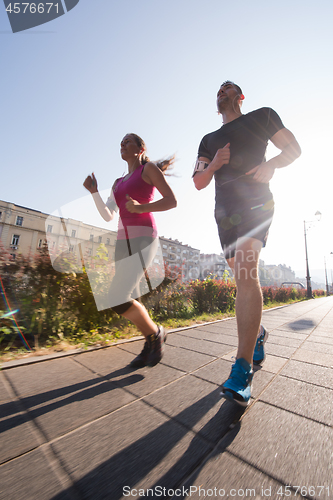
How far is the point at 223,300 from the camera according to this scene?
7.38m

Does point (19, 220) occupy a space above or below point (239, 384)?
above

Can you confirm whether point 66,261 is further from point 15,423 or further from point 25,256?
point 15,423

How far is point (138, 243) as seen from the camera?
6.69ft

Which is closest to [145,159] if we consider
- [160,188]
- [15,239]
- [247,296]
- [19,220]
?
[160,188]

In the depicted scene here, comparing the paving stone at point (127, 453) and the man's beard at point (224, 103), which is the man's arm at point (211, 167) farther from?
the paving stone at point (127, 453)

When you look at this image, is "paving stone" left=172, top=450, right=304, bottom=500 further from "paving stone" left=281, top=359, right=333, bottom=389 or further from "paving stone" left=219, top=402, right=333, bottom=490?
"paving stone" left=281, top=359, right=333, bottom=389

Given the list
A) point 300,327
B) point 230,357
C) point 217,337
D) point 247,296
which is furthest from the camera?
point 300,327

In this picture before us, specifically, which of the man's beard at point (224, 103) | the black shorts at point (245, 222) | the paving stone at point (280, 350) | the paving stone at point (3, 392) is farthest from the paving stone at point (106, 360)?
the man's beard at point (224, 103)

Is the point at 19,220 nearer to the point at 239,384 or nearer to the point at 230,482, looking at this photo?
the point at 239,384

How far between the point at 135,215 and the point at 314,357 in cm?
227

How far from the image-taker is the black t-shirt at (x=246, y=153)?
1.71 meters

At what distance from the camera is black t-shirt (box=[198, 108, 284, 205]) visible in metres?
1.71

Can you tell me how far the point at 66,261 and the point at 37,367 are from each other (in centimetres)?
150

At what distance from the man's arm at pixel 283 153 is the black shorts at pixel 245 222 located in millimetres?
→ 210
